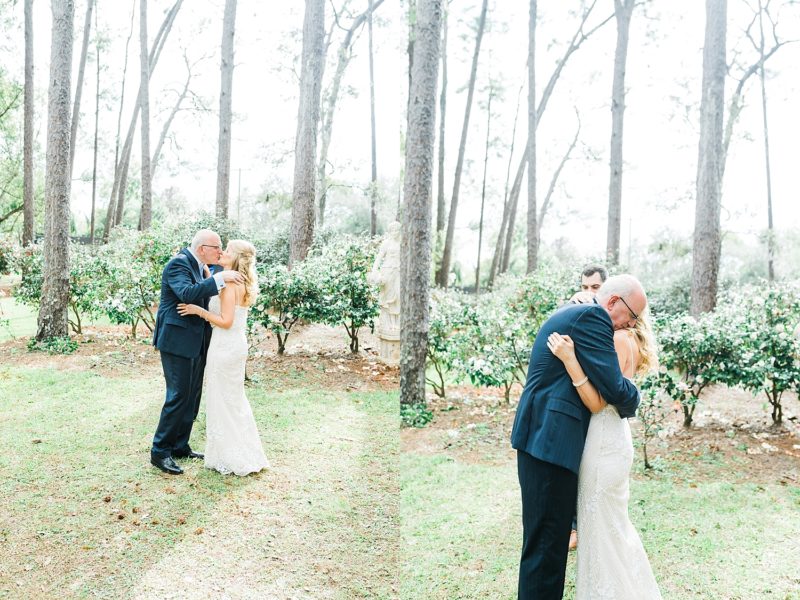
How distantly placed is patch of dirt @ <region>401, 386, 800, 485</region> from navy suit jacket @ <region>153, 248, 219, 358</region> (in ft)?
4.63

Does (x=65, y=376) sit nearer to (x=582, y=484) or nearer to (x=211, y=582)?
(x=211, y=582)

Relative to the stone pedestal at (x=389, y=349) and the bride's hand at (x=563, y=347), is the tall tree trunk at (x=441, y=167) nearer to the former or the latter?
the stone pedestal at (x=389, y=349)

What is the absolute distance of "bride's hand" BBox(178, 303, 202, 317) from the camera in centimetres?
293

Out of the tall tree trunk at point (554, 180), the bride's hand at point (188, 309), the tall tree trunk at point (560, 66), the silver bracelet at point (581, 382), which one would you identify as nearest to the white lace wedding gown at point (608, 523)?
the silver bracelet at point (581, 382)

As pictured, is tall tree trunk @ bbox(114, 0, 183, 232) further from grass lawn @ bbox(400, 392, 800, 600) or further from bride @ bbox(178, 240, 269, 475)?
grass lawn @ bbox(400, 392, 800, 600)

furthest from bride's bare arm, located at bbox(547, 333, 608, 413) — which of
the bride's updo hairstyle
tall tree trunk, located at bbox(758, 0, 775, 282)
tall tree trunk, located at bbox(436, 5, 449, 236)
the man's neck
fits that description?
tall tree trunk, located at bbox(758, 0, 775, 282)

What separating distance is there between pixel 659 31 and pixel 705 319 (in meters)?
2.28

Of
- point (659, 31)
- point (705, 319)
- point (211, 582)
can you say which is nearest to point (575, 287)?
point (705, 319)

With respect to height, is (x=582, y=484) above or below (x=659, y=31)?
below

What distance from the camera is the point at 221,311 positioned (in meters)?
2.99

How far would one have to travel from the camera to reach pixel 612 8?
420cm

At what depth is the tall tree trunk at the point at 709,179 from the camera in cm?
495

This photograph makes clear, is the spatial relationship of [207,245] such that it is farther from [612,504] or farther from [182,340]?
[612,504]

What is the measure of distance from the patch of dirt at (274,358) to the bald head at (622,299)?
3.89 ft
